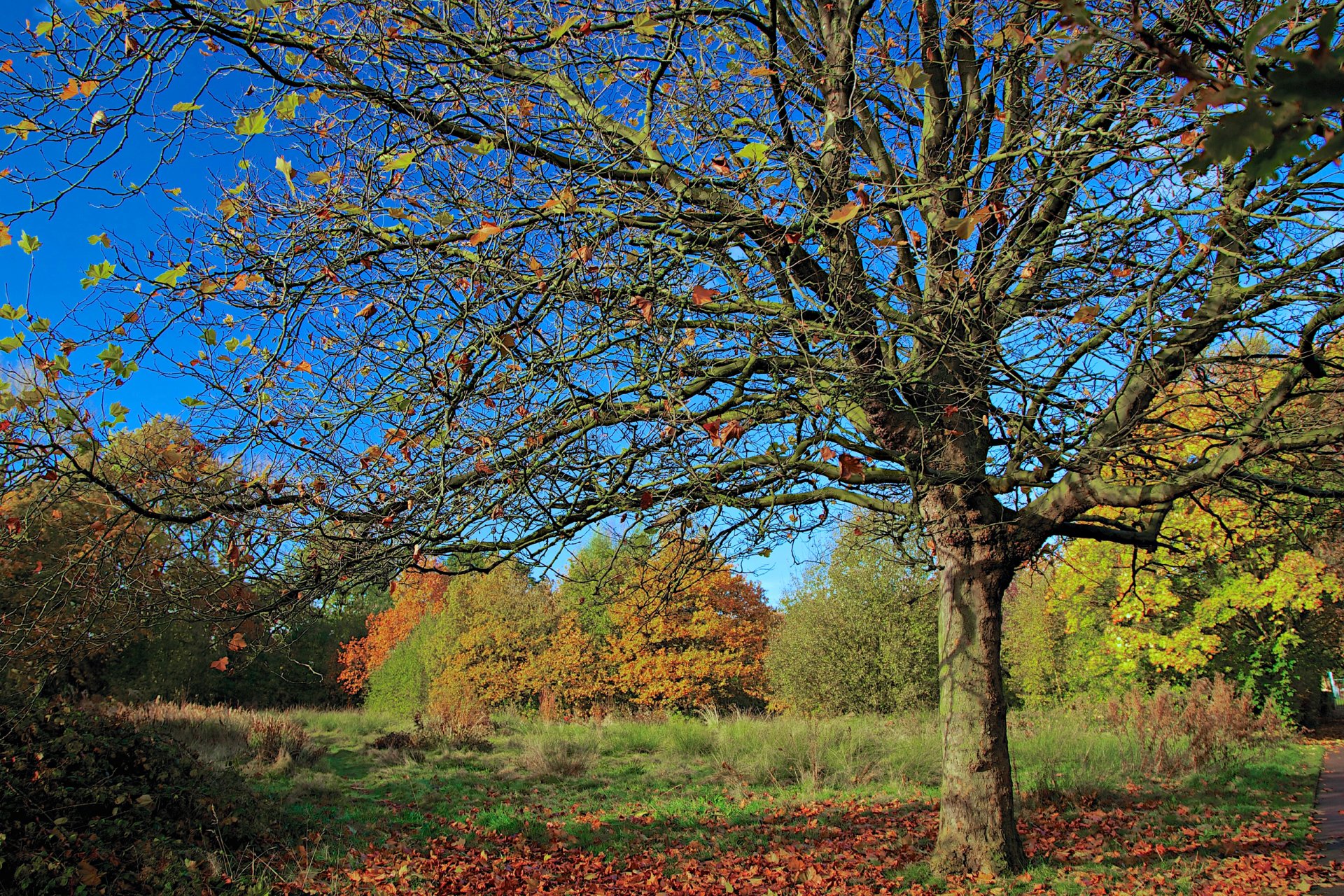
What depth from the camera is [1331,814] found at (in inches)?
314

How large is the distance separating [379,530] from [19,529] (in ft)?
6.83

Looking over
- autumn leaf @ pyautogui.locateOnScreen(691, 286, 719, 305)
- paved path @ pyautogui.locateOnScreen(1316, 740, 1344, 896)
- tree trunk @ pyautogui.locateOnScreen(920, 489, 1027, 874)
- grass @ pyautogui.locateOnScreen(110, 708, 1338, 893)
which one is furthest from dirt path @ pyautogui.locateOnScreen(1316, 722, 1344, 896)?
autumn leaf @ pyautogui.locateOnScreen(691, 286, 719, 305)

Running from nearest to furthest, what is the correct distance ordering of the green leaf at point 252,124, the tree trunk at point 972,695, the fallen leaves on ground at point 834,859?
1. the green leaf at point 252,124
2. the fallen leaves on ground at point 834,859
3. the tree trunk at point 972,695

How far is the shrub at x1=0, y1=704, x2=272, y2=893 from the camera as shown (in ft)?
16.7

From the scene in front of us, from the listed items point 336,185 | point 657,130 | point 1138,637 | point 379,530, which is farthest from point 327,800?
point 1138,637

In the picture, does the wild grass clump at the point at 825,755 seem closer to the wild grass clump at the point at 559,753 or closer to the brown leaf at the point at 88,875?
the wild grass clump at the point at 559,753

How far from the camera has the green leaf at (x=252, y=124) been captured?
10.5 ft

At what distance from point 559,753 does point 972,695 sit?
8.72 metres

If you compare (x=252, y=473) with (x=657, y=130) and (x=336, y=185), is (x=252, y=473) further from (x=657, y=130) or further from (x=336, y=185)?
(x=657, y=130)

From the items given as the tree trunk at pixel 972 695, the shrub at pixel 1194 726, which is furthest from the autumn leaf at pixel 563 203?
the shrub at pixel 1194 726

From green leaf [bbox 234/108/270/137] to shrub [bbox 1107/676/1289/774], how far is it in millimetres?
13001

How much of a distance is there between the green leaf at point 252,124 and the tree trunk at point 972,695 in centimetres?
526

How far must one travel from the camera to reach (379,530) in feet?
15.0

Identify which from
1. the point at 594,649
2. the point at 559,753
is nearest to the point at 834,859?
the point at 559,753
